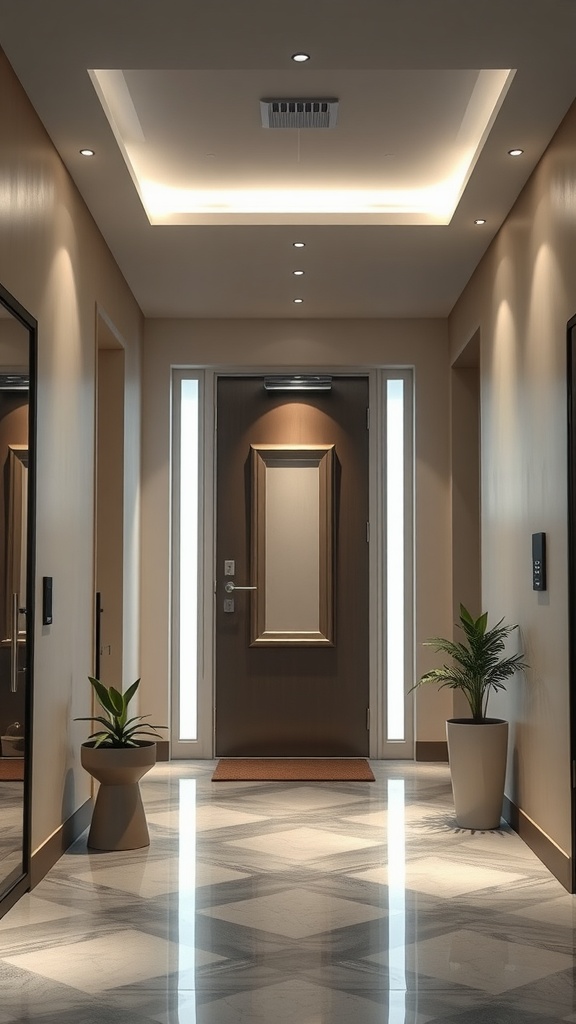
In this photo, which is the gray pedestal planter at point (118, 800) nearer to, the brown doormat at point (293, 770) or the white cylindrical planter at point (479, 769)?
the white cylindrical planter at point (479, 769)

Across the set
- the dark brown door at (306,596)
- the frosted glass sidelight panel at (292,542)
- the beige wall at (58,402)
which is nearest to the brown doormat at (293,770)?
the dark brown door at (306,596)

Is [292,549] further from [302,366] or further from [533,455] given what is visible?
[533,455]

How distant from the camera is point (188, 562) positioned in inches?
278

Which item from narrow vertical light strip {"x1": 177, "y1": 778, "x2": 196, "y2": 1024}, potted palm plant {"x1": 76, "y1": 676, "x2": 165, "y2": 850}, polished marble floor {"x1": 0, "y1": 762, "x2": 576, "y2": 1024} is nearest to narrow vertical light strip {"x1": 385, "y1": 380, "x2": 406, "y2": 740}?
narrow vertical light strip {"x1": 177, "y1": 778, "x2": 196, "y2": 1024}

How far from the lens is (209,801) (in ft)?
18.4

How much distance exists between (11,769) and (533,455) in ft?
7.70

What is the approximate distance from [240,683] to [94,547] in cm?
212

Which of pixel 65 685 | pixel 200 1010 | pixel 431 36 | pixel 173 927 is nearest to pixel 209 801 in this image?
pixel 65 685

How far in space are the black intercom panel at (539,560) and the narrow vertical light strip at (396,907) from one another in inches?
48.0

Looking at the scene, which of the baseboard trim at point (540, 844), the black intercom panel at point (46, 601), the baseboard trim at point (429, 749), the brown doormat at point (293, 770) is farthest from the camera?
the baseboard trim at point (429, 749)

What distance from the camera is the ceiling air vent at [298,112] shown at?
4176 millimetres

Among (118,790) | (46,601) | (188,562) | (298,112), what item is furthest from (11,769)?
(188,562)

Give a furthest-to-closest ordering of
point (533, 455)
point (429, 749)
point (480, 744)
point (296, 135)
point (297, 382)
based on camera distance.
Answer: point (297, 382) < point (429, 749) < point (480, 744) < point (296, 135) < point (533, 455)

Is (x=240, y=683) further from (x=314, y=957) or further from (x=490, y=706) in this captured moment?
(x=314, y=957)
